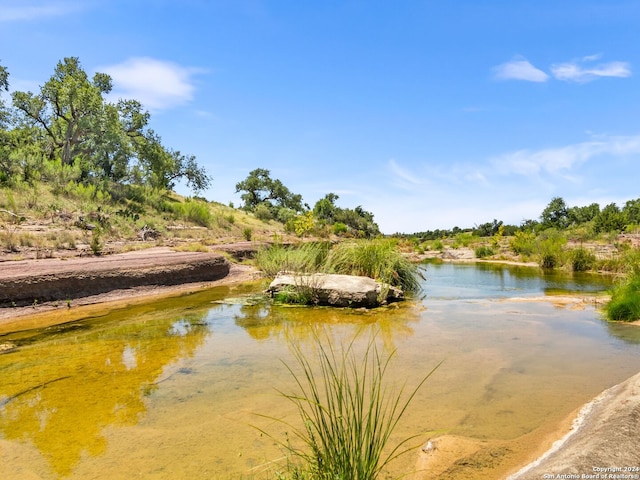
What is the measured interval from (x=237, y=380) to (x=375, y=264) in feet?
23.0

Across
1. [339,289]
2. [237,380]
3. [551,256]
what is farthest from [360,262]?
[551,256]

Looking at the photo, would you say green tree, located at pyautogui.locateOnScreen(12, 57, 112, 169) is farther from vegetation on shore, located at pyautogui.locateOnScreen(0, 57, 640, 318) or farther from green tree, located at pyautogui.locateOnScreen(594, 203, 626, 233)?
green tree, located at pyautogui.locateOnScreen(594, 203, 626, 233)

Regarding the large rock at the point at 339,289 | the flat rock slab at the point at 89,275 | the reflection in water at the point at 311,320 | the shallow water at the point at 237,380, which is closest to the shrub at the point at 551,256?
the shallow water at the point at 237,380

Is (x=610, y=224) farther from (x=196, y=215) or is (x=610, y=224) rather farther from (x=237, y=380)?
(x=237, y=380)

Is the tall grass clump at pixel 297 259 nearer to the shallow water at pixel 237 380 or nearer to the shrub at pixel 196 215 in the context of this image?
the shallow water at pixel 237 380

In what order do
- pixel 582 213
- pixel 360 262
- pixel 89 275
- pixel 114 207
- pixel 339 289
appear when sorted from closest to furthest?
pixel 339 289
pixel 89 275
pixel 360 262
pixel 114 207
pixel 582 213

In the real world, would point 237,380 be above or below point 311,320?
below

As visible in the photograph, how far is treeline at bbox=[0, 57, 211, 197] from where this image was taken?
2347cm

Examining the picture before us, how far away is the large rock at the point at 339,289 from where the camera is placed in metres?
9.02

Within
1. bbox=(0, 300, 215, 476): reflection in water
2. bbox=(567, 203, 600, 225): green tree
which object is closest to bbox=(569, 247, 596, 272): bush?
bbox=(0, 300, 215, 476): reflection in water

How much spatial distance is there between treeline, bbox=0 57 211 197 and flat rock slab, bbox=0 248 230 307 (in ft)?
41.9

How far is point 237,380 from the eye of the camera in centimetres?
457

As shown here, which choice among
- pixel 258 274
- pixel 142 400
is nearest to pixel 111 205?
pixel 258 274

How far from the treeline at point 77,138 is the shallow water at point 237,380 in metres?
19.0
